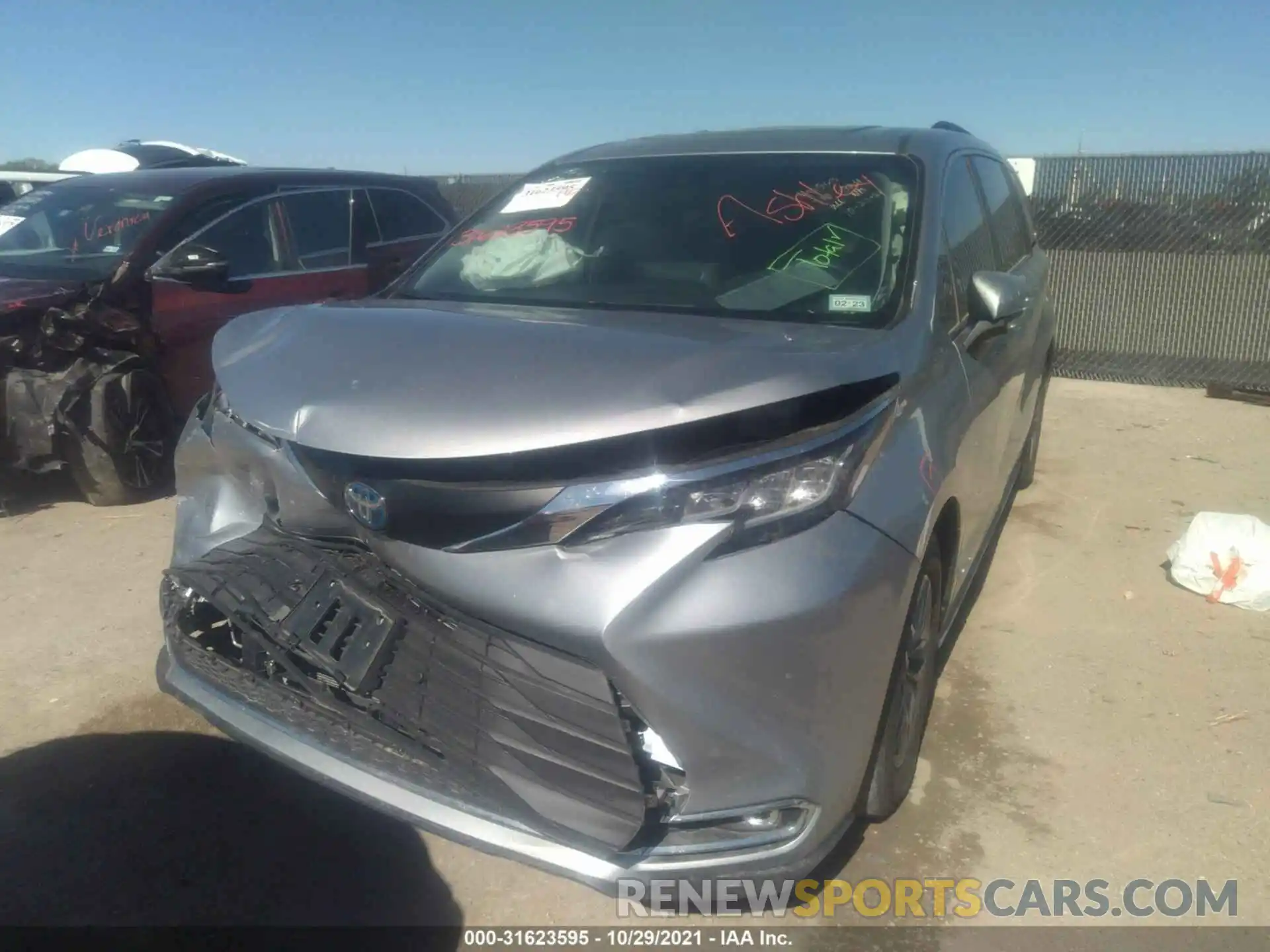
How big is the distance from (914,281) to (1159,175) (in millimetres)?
7818


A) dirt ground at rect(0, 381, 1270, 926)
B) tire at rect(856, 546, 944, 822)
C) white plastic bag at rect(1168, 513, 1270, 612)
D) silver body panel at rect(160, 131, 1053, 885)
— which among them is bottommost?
dirt ground at rect(0, 381, 1270, 926)

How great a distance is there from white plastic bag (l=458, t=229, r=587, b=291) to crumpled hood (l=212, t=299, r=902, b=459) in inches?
25.6

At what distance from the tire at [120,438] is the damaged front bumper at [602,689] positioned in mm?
3648

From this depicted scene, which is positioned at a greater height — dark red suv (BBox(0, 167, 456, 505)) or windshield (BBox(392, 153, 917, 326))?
windshield (BBox(392, 153, 917, 326))

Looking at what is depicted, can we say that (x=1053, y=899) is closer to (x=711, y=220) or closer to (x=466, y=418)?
(x=466, y=418)

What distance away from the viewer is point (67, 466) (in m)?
5.39

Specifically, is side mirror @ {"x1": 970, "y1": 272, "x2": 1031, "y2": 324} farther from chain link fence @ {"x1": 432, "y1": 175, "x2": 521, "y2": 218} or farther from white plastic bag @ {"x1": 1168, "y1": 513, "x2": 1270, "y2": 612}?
chain link fence @ {"x1": 432, "y1": 175, "x2": 521, "y2": 218}

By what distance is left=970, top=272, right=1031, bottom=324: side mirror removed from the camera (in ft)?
9.55

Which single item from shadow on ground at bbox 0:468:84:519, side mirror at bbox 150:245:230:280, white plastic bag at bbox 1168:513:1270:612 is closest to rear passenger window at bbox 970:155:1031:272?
white plastic bag at bbox 1168:513:1270:612

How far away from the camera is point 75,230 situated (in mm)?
6086

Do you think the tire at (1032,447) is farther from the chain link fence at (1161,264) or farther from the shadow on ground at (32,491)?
the shadow on ground at (32,491)

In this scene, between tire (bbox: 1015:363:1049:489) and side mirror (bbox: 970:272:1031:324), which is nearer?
side mirror (bbox: 970:272:1031:324)

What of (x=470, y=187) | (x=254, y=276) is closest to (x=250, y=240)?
(x=254, y=276)

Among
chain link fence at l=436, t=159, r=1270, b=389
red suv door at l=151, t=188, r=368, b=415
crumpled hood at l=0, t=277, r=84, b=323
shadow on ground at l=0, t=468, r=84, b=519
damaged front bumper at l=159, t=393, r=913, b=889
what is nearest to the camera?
damaged front bumper at l=159, t=393, r=913, b=889
